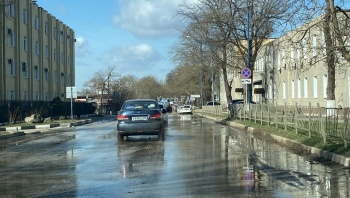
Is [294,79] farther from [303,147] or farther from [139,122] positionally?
[303,147]

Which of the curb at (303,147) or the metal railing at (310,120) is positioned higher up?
the metal railing at (310,120)

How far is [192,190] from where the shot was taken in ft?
24.8

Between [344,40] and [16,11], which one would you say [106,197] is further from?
[16,11]

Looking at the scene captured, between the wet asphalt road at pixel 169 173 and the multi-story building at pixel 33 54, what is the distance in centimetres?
2754

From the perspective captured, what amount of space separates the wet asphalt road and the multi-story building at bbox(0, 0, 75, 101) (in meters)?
27.5

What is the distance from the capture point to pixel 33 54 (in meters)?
51.1

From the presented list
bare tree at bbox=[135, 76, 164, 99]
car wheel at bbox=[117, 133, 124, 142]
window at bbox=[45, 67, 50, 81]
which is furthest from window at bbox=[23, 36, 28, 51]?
bare tree at bbox=[135, 76, 164, 99]

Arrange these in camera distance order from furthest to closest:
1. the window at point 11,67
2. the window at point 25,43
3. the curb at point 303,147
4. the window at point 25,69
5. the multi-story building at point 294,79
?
the window at point 25,43, the window at point 25,69, the window at point 11,67, the multi-story building at point 294,79, the curb at point 303,147

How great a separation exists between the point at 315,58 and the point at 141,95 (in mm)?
105850

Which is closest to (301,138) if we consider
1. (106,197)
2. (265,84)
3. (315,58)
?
(315,58)

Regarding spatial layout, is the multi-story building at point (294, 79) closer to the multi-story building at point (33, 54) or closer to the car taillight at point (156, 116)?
the car taillight at point (156, 116)

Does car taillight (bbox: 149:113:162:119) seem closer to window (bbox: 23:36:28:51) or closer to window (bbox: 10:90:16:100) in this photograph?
window (bbox: 10:90:16:100)

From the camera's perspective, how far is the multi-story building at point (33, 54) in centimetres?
4388

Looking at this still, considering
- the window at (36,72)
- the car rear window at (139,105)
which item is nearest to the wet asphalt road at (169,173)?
the car rear window at (139,105)
